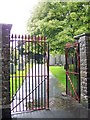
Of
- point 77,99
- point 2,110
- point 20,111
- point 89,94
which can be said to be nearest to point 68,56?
point 77,99

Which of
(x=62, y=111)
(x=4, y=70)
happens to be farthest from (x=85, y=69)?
(x=4, y=70)

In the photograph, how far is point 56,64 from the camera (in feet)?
90.7

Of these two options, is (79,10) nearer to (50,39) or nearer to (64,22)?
(64,22)

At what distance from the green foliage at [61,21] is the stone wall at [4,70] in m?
5.57

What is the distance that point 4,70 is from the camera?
5.66 meters

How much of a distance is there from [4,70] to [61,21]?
268 inches

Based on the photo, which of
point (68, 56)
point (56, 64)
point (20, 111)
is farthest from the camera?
point (56, 64)

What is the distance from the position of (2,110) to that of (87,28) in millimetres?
6609

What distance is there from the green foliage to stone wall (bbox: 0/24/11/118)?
557 centimetres

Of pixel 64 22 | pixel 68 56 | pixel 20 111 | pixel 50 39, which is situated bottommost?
pixel 20 111

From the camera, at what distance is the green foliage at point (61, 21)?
11102 mm

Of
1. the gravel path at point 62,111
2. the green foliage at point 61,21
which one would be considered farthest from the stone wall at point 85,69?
the green foliage at point 61,21

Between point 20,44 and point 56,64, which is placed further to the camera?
point 56,64

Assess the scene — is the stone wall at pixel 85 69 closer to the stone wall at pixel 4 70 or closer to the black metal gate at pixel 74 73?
the black metal gate at pixel 74 73
